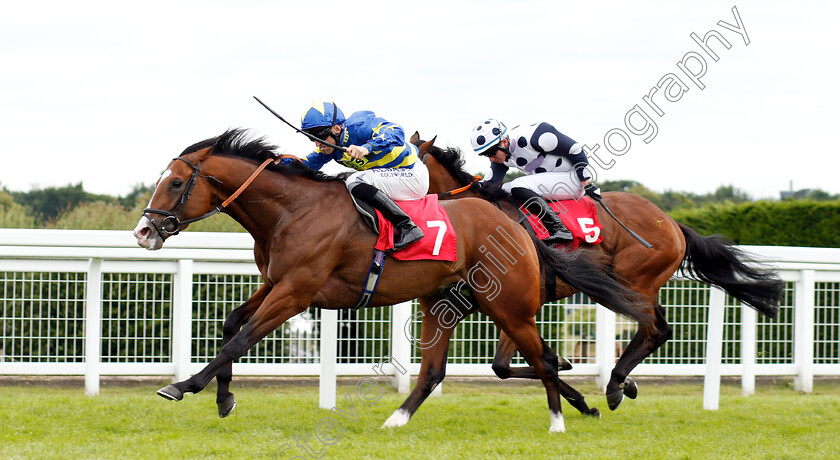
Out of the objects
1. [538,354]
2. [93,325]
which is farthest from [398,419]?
[93,325]

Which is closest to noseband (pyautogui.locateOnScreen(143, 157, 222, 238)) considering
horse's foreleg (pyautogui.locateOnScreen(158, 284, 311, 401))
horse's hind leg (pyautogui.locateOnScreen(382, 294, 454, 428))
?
horse's foreleg (pyautogui.locateOnScreen(158, 284, 311, 401))

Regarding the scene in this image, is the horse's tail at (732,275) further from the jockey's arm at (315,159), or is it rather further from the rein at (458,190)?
the jockey's arm at (315,159)

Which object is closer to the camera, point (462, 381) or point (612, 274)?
point (612, 274)

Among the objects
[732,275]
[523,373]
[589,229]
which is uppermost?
[589,229]

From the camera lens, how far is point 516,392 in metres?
6.68

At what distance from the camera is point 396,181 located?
4.60 meters

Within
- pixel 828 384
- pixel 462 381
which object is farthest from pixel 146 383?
pixel 828 384

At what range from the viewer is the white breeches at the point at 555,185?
5.45 m

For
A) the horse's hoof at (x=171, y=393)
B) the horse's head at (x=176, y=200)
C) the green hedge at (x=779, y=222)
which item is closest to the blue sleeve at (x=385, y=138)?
the horse's head at (x=176, y=200)

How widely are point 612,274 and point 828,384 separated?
3020 millimetres

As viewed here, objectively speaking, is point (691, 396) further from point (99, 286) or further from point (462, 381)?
point (99, 286)

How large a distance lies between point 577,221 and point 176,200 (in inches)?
96.0

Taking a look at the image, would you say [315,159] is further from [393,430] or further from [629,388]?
[629,388]

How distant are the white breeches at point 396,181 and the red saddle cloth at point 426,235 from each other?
6 centimetres
